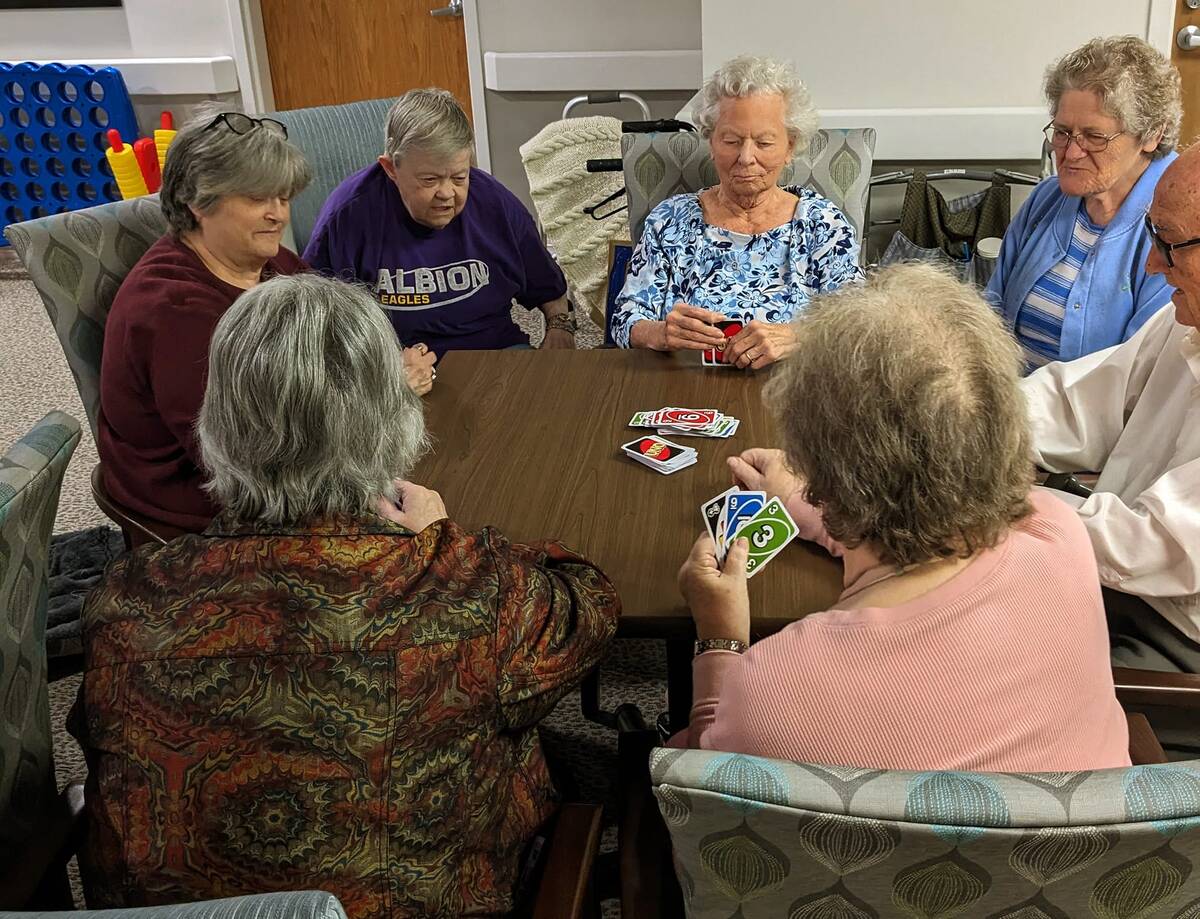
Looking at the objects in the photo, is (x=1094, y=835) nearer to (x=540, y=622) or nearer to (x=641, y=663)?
(x=540, y=622)

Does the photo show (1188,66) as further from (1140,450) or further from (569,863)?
(569,863)

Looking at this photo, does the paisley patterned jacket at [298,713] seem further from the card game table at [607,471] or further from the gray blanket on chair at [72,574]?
the gray blanket on chair at [72,574]

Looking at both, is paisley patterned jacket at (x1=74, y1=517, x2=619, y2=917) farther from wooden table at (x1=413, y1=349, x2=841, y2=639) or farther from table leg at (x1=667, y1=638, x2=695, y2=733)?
table leg at (x1=667, y1=638, x2=695, y2=733)

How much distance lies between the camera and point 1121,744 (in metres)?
1.18

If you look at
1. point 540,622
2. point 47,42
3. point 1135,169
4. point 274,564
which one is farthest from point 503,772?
point 47,42

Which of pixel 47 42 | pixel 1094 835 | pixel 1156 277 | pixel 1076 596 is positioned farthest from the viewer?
pixel 47 42

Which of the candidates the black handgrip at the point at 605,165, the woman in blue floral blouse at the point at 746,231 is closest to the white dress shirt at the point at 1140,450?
the woman in blue floral blouse at the point at 746,231

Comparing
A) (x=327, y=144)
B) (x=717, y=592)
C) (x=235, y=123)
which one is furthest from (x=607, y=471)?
(x=327, y=144)

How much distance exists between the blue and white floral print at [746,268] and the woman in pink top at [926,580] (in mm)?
1365

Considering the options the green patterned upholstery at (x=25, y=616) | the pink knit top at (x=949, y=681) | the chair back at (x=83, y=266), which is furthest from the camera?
the chair back at (x=83, y=266)

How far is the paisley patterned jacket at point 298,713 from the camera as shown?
1145 mm

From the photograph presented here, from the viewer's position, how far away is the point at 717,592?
1.37 meters

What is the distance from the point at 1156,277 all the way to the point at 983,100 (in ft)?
4.83

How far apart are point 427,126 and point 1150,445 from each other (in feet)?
5.40
